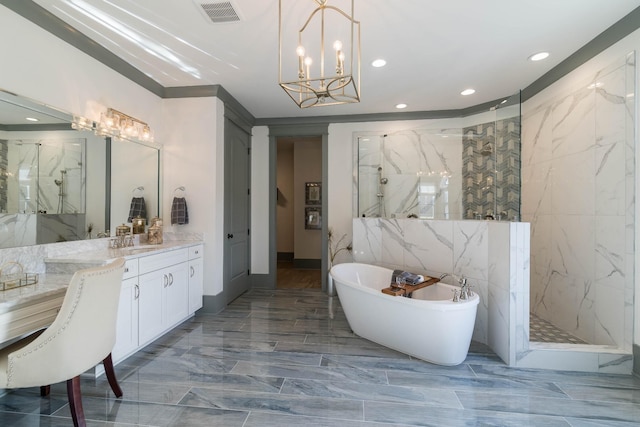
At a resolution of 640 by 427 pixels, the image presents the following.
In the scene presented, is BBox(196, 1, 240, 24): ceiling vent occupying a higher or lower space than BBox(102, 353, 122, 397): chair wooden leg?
higher

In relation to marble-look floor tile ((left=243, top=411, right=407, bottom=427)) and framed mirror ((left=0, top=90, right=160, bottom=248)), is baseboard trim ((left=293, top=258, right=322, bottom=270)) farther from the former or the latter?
marble-look floor tile ((left=243, top=411, right=407, bottom=427))

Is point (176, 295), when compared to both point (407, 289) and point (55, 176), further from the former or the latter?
point (407, 289)

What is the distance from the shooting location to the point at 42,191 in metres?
2.21

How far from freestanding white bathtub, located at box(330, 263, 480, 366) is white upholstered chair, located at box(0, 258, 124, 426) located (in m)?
1.96

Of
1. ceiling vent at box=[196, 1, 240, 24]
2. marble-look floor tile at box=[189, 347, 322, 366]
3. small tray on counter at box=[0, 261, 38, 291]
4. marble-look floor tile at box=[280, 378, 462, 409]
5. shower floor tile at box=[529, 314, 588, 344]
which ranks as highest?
ceiling vent at box=[196, 1, 240, 24]

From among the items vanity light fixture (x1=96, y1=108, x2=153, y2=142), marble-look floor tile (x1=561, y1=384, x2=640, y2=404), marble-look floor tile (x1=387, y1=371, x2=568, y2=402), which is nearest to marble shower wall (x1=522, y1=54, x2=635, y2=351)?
marble-look floor tile (x1=561, y1=384, x2=640, y2=404)

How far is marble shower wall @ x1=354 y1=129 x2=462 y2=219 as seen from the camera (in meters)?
3.57

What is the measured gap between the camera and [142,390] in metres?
2.00

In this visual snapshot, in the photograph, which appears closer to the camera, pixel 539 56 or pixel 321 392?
pixel 321 392

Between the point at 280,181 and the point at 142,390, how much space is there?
5.27 metres

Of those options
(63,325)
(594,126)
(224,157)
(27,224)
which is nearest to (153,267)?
(27,224)

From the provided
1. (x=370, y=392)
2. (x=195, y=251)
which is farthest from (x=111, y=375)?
(x=370, y=392)

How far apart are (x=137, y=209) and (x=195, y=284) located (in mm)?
1079

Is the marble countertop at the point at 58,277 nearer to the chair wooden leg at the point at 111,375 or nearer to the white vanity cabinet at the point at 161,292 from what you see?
the white vanity cabinet at the point at 161,292
